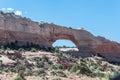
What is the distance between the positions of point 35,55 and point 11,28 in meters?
7.42

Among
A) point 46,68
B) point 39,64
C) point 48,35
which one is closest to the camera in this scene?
point 46,68

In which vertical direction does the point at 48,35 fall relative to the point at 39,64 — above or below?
above

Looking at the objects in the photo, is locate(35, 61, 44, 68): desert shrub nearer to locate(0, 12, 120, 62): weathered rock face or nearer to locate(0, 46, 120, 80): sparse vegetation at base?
locate(0, 46, 120, 80): sparse vegetation at base

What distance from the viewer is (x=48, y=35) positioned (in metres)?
49.1

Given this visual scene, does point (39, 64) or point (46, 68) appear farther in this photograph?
point (39, 64)

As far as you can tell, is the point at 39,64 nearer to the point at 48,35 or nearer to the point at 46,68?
the point at 46,68

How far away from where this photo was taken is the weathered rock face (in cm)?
4344

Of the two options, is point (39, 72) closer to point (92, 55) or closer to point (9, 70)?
point (9, 70)

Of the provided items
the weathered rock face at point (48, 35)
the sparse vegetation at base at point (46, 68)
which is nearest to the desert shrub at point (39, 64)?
the sparse vegetation at base at point (46, 68)

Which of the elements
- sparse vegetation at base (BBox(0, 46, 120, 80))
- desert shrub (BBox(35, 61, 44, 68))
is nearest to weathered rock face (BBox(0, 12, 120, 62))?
sparse vegetation at base (BBox(0, 46, 120, 80))

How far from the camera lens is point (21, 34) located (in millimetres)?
44875

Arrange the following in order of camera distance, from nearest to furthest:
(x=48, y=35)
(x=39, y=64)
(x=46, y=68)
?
(x=46, y=68) < (x=39, y=64) < (x=48, y=35)

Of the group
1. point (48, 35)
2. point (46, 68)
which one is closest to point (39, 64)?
point (46, 68)

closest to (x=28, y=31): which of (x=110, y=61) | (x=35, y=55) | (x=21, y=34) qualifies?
(x=21, y=34)
